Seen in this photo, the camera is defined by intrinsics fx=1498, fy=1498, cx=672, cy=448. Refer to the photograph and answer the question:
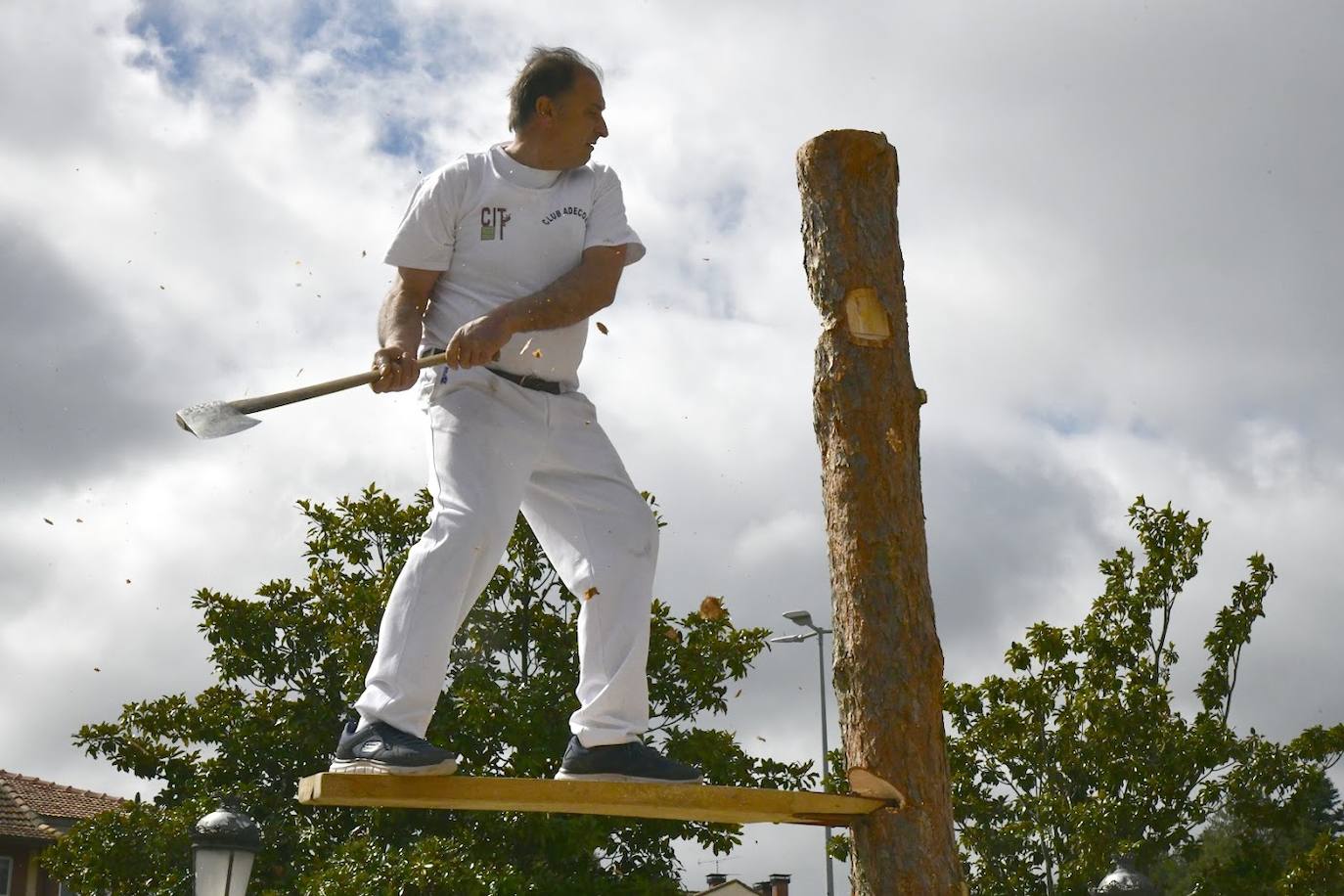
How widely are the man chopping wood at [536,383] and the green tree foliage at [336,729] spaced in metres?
7.72

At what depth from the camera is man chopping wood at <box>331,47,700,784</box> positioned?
4.27m

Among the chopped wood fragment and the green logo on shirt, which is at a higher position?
the green logo on shirt

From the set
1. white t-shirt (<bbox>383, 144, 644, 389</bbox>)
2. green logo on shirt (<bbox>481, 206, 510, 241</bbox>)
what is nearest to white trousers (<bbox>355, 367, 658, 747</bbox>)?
white t-shirt (<bbox>383, 144, 644, 389</bbox>)

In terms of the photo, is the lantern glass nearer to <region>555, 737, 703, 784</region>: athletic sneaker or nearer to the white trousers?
the white trousers

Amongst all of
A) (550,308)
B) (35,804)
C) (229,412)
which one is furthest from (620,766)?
(35,804)

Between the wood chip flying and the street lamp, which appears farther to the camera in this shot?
the wood chip flying

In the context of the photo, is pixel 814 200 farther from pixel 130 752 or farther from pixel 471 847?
pixel 130 752

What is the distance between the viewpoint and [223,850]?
7.43m

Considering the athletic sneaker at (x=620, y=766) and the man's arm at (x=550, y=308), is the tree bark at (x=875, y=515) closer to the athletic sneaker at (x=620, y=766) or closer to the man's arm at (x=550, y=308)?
the athletic sneaker at (x=620, y=766)

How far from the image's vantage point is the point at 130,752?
47.2 feet

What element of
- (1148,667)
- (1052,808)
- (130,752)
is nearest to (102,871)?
(130,752)

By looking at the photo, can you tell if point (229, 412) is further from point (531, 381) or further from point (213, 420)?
point (531, 381)

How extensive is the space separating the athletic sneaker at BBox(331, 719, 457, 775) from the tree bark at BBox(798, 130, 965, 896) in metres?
1.44

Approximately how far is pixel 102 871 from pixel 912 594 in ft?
35.9
